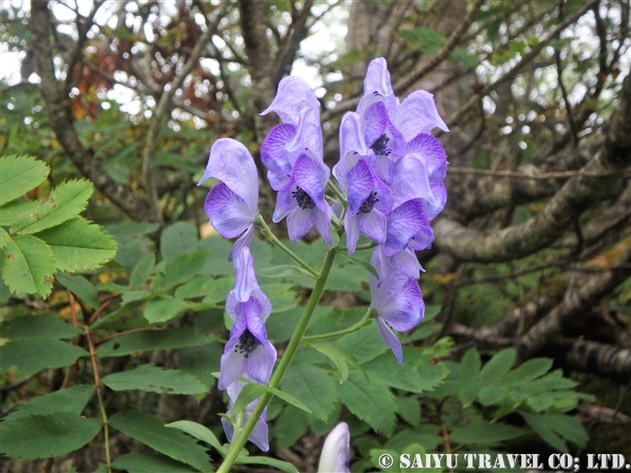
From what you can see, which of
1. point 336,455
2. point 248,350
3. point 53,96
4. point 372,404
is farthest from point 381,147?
point 53,96

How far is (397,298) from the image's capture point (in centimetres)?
90

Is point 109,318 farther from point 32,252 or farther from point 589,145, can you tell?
point 589,145

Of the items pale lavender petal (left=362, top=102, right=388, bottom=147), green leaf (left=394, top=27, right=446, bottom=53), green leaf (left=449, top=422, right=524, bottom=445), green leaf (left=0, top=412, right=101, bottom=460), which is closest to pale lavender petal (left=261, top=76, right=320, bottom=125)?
pale lavender petal (left=362, top=102, right=388, bottom=147)

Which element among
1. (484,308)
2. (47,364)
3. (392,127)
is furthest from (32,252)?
(484,308)

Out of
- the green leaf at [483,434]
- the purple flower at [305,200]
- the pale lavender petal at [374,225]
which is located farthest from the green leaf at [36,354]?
the green leaf at [483,434]

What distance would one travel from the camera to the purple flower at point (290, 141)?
85cm

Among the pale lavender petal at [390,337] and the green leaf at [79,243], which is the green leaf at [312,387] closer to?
the pale lavender petal at [390,337]

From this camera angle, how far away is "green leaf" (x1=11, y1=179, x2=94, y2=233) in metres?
1.12

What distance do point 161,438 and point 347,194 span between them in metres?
0.62

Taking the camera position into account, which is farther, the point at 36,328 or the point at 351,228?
the point at 36,328

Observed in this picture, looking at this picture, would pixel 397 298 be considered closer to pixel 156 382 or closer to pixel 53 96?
pixel 156 382

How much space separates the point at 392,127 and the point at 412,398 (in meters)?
0.95

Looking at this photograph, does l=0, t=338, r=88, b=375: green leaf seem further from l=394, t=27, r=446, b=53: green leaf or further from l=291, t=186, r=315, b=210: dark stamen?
l=394, t=27, r=446, b=53: green leaf

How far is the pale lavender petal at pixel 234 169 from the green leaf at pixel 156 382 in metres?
0.41
